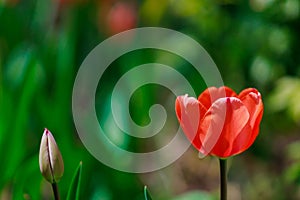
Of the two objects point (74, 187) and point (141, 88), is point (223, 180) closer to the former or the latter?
point (74, 187)

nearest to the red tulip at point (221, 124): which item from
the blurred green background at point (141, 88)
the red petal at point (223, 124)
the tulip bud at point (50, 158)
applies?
the red petal at point (223, 124)

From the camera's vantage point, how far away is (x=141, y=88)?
1.77 meters

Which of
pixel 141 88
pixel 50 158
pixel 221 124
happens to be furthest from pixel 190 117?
pixel 141 88

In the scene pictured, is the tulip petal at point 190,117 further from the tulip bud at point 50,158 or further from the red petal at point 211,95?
the tulip bud at point 50,158

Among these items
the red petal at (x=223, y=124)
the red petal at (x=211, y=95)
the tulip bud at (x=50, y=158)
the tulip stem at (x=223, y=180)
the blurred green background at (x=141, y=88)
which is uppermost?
the blurred green background at (x=141, y=88)

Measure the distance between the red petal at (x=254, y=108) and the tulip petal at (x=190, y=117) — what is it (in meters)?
0.06

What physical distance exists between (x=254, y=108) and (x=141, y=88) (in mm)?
859

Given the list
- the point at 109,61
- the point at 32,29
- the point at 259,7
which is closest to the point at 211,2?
the point at 259,7

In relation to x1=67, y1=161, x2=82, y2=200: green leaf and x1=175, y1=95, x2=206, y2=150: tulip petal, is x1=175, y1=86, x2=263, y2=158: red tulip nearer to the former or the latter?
x1=175, y1=95, x2=206, y2=150: tulip petal

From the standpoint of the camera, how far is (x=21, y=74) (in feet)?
5.75

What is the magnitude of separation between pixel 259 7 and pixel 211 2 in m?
0.14

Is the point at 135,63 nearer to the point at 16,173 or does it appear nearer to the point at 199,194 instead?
the point at 199,194

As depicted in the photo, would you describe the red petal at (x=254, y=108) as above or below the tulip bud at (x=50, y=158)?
above

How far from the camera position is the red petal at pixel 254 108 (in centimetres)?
90
